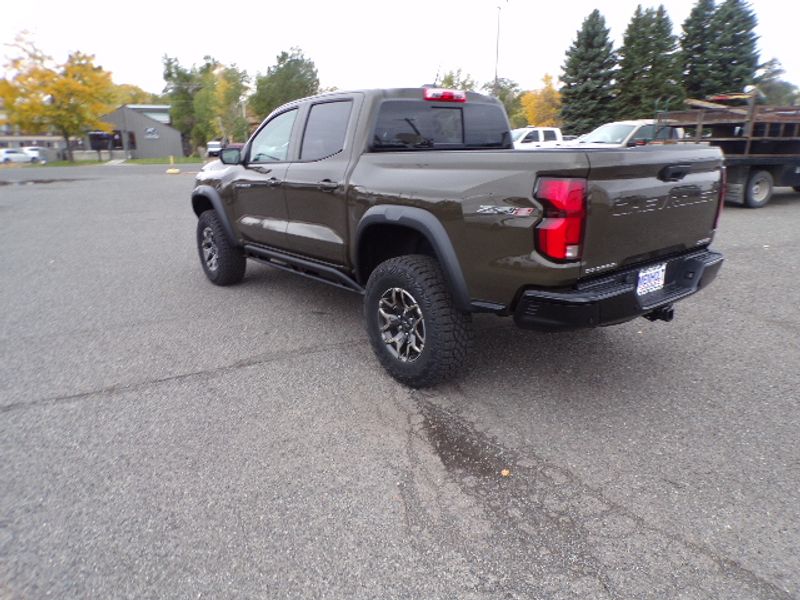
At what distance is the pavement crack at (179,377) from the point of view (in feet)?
11.4

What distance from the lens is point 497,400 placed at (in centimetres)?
343

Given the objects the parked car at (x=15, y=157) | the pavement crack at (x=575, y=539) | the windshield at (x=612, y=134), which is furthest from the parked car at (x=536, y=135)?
the parked car at (x=15, y=157)

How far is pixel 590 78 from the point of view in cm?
3281

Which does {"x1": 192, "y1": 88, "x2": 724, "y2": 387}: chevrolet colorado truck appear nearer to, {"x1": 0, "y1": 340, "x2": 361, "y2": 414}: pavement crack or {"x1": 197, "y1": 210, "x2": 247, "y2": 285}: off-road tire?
{"x1": 0, "y1": 340, "x2": 361, "y2": 414}: pavement crack

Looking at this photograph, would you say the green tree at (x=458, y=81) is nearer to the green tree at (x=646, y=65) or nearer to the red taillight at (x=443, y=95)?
the green tree at (x=646, y=65)

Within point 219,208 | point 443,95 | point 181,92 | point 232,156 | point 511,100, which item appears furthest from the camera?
point 181,92

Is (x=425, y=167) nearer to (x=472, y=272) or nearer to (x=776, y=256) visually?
(x=472, y=272)

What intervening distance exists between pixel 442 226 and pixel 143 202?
1391cm

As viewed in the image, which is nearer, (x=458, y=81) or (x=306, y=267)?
(x=306, y=267)

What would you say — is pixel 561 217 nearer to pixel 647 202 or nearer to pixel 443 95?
pixel 647 202

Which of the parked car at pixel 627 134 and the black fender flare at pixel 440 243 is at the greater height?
the parked car at pixel 627 134

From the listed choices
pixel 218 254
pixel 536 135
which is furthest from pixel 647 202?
pixel 536 135

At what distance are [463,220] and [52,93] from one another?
43.7 meters

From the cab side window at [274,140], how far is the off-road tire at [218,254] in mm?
977
